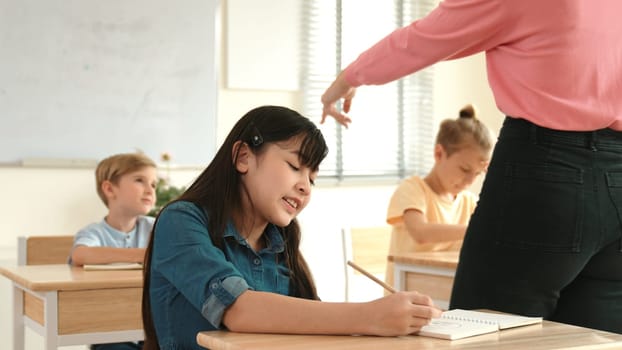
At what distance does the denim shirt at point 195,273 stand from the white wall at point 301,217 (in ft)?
6.86

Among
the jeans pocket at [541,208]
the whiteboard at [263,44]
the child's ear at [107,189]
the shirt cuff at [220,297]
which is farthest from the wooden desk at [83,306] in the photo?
the whiteboard at [263,44]

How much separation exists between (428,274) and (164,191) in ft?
5.88

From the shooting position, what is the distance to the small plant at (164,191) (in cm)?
443

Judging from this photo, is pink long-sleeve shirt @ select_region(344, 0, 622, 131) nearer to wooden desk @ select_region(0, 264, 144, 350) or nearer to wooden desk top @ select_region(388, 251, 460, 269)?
wooden desk top @ select_region(388, 251, 460, 269)

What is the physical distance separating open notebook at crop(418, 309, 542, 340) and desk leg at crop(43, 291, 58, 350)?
143cm

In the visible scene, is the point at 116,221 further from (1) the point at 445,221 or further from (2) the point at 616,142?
(2) the point at 616,142

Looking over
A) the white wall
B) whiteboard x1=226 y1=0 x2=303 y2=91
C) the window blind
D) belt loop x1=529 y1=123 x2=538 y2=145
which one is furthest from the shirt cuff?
the window blind

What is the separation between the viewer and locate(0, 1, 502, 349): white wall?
14.6 ft

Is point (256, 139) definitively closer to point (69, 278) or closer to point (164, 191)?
point (69, 278)

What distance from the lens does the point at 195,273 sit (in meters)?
1.52

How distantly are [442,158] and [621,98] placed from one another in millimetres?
2009

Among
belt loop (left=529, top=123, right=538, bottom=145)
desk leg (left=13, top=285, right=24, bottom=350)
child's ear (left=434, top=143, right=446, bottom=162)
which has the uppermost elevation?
belt loop (left=529, top=123, right=538, bottom=145)

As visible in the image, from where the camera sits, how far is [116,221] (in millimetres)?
3609

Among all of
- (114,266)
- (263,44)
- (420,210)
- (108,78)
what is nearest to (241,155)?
(114,266)
